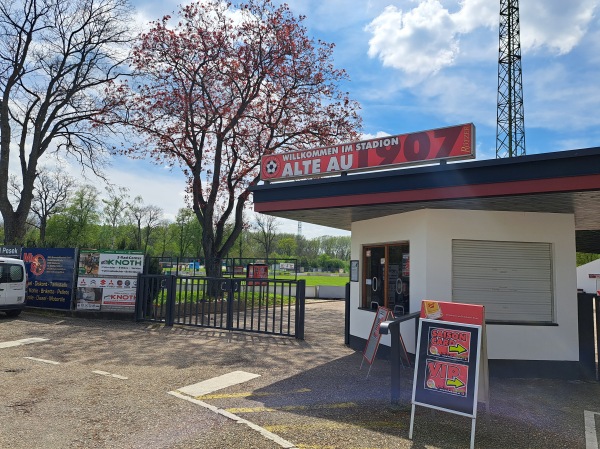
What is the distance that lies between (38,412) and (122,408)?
3.19ft

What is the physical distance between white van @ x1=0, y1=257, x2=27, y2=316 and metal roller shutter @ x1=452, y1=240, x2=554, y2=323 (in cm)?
1270

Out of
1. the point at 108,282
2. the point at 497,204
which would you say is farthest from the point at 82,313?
the point at 497,204

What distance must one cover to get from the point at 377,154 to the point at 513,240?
10.00 feet

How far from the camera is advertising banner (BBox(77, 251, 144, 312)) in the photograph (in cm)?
1354

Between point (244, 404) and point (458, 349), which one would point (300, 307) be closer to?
point (244, 404)

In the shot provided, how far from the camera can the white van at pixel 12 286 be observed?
43.0 ft

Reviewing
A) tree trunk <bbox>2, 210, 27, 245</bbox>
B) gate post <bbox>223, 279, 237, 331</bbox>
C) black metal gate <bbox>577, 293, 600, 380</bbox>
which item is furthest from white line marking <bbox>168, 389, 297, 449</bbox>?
tree trunk <bbox>2, 210, 27, 245</bbox>

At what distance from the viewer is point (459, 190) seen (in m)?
6.95

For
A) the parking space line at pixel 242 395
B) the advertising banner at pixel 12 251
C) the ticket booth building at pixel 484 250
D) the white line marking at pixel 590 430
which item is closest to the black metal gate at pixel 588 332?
the ticket booth building at pixel 484 250

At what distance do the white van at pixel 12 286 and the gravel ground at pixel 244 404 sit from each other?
4.62 m

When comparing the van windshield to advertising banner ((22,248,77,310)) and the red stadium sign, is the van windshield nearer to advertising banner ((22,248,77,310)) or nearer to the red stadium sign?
advertising banner ((22,248,77,310))

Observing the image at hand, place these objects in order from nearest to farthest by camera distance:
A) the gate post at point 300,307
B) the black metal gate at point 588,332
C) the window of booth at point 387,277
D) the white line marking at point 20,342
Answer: the black metal gate at point 588,332 < the window of booth at point 387,277 < the white line marking at point 20,342 < the gate post at point 300,307

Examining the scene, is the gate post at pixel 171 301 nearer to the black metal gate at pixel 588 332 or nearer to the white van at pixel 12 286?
the white van at pixel 12 286

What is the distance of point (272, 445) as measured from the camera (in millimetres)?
4516
